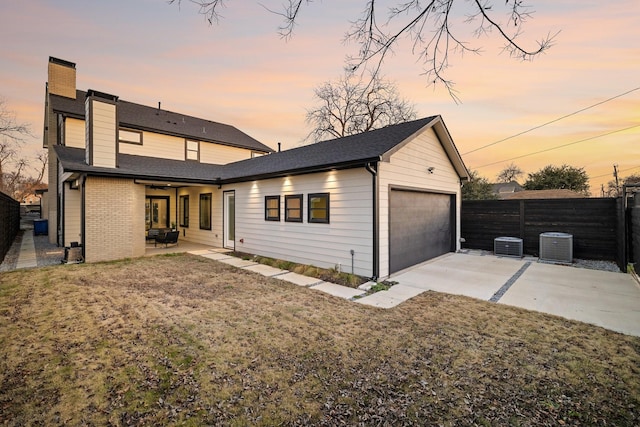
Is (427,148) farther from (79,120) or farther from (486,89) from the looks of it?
(79,120)

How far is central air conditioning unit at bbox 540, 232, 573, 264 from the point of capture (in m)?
8.45

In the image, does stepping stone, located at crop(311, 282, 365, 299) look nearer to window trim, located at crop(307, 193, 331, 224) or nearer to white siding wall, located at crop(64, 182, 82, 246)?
window trim, located at crop(307, 193, 331, 224)

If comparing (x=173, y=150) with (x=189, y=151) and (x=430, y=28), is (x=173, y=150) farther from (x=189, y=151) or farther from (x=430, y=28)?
(x=430, y=28)

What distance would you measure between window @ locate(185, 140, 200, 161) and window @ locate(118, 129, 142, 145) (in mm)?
2295

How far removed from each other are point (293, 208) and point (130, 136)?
9.52m

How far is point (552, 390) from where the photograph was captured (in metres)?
2.66

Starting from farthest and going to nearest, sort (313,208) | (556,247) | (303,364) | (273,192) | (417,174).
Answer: (273,192) → (556,247) → (417,174) → (313,208) → (303,364)

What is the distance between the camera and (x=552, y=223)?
934cm

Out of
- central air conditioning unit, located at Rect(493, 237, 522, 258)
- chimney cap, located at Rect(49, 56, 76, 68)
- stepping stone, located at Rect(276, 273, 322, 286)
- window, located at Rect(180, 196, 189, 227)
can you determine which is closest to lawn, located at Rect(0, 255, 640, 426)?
stepping stone, located at Rect(276, 273, 322, 286)

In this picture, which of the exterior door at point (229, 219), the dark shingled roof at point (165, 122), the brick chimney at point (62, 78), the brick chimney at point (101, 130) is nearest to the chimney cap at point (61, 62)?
the brick chimney at point (62, 78)

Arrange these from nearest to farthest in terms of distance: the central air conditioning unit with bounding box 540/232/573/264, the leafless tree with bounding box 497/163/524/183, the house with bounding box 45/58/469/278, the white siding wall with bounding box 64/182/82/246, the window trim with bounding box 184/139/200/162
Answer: the house with bounding box 45/58/469/278
the central air conditioning unit with bounding box 540/232/573/264
the white siding wall with bounding box 64/182/82/246
the window trim with bounding box 184/139/200/162
the leafless tree with bounding box 497/163/524/183

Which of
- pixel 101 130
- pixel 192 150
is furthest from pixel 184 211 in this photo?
pixel 101 130

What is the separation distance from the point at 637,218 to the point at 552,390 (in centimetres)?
650

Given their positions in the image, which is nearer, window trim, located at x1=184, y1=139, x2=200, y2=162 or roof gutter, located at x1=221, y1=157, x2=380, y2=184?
roof gutter, located at x1=221, y1=157, x2=380, y2=184
